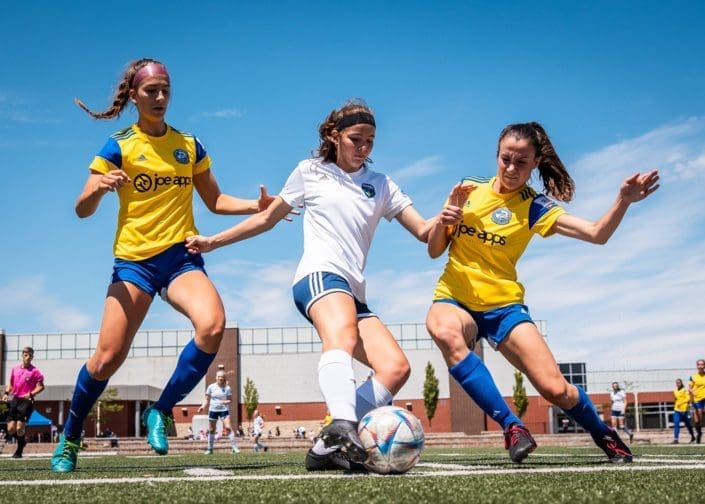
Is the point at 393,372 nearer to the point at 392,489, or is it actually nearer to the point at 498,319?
the point at 498,319

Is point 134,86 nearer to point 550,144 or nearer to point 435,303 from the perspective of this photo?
point 435,303

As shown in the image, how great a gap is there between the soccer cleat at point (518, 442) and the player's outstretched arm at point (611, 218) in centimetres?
152

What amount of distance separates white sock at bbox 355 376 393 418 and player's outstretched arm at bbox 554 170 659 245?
2.12 m

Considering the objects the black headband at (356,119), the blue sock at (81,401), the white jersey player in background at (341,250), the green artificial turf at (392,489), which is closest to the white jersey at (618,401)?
the white jersey player in background at (341,250)

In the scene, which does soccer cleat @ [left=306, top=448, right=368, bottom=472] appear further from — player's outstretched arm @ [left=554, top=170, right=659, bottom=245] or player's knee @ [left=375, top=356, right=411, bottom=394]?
player's outstretched arm @ [left=554, top=170, right=659, bottom=245]

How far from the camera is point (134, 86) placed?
6.10 metres

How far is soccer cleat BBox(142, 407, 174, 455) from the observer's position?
558 cm

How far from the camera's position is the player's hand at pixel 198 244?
5.78 metres

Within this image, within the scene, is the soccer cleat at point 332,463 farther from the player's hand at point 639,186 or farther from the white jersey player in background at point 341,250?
the player's hand at point 639,186

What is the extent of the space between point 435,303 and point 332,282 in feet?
5.13

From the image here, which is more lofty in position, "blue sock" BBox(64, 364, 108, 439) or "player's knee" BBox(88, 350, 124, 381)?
"player's knee" BBox(88, 350, 124, 381)

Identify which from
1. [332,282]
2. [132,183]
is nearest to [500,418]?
[332,282]

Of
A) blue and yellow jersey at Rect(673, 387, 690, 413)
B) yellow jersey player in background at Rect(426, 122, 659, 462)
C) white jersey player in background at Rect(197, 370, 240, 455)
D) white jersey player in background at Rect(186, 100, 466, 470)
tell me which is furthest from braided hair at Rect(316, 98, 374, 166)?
blue and yellow jersey at Rect(673, 387, 690, 413)

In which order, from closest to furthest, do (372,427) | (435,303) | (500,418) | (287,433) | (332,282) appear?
(372,427), (332,282), (500,418), (435,303), (287,433)
